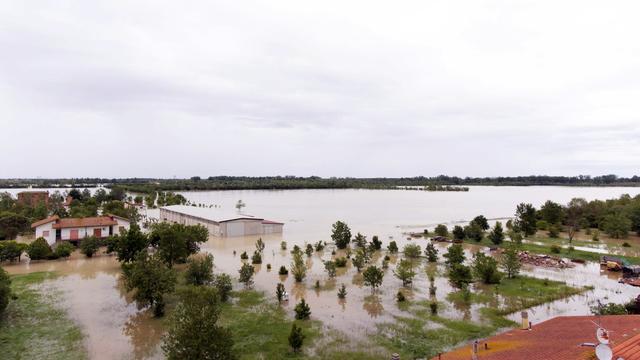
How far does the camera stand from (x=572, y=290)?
78.3 ft

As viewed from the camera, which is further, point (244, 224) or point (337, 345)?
point (244, 224)

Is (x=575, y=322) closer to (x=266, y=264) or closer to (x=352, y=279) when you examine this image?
(x=352, y=279)

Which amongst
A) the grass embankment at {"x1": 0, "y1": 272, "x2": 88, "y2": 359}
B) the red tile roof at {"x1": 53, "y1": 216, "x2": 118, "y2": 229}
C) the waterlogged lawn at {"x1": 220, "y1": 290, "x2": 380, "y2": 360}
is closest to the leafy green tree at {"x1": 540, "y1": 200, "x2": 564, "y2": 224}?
the waterlogged lawn at {"x1": 220, "y1": 290, "x2": 380, "y2": 360}

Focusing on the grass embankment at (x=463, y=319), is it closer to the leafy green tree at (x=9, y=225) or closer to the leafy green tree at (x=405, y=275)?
the leafy green tree at (x=405, y=275)

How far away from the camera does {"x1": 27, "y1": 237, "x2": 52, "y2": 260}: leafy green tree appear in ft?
Answer: 104

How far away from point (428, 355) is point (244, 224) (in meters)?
34.7

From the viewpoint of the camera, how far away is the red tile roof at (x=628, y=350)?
866 cm

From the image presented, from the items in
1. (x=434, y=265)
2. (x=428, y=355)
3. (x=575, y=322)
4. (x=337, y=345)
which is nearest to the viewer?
(x=575, y=322)

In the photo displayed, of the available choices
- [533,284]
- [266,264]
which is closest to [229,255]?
[266,264]

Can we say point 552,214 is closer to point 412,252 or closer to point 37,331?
point 412,252

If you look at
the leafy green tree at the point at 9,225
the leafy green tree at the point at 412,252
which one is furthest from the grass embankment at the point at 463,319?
the leafy green tree at the point at 9,225

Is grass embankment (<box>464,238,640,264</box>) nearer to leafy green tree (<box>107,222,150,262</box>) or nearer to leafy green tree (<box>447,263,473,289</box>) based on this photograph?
leafy green tree (<box>447,263,473,289</box>)

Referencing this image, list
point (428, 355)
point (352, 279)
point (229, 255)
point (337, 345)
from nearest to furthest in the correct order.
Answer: point (428, 355)
point (337, 345)
point (352, 279)
point (229, 255)

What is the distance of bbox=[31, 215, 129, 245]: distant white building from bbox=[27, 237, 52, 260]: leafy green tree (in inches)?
182
